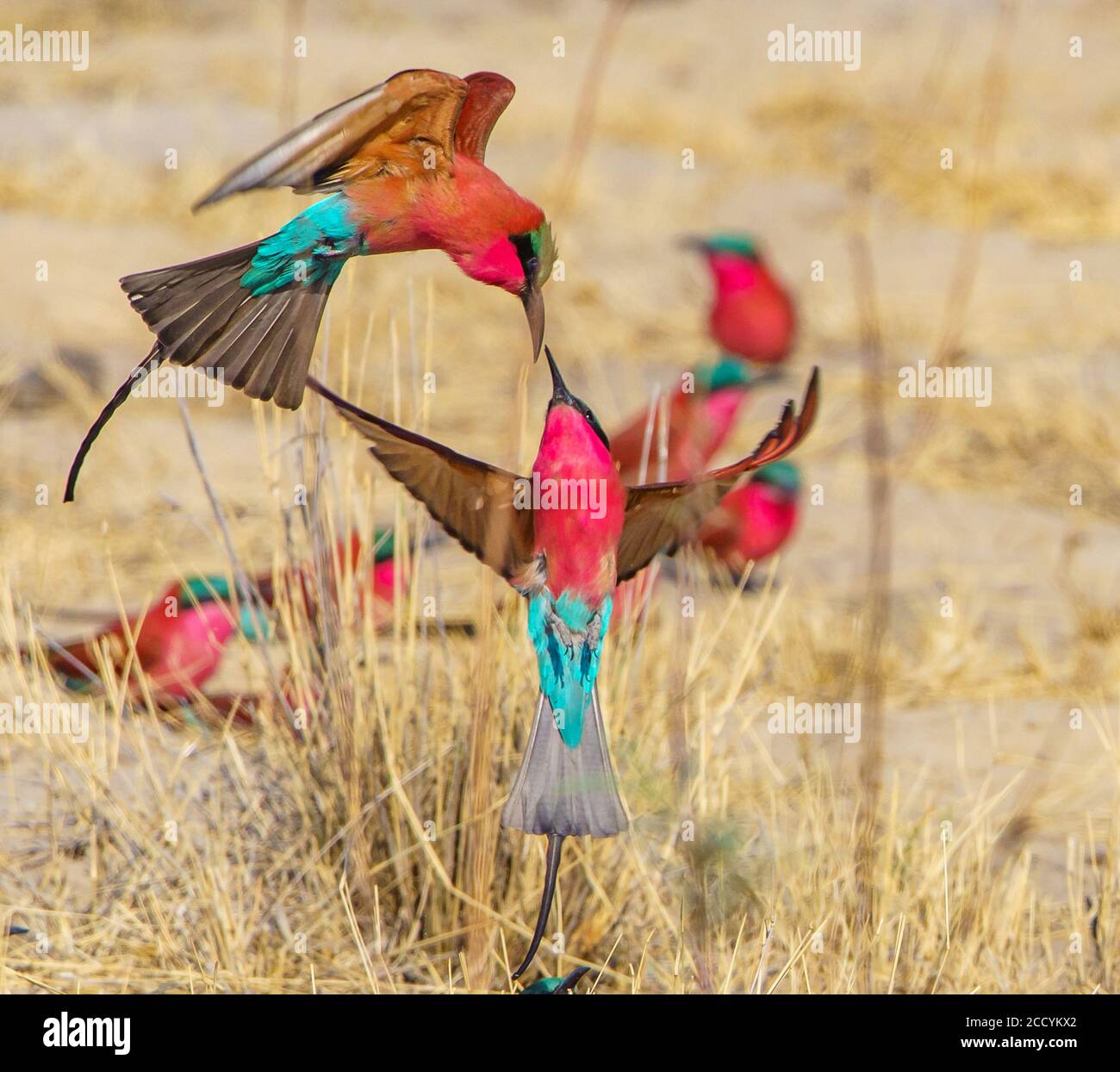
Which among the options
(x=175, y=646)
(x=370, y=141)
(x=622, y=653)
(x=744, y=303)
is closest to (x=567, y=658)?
(x=370, y=141)

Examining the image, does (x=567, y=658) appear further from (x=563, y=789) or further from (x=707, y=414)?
(x=707, y=414)

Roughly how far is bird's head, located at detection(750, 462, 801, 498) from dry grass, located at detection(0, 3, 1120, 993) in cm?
19

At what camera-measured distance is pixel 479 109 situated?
1.33 m

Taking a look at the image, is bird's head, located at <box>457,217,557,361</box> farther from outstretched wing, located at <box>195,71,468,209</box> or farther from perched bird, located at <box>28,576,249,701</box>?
perched bird, located at <box>28,576,249,701</box>

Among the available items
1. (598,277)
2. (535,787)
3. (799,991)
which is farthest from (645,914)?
(598,277)

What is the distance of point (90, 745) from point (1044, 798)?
138 centimetres

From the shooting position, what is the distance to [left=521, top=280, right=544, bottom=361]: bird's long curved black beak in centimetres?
126

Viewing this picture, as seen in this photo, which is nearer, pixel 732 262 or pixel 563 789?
pixel 563 789

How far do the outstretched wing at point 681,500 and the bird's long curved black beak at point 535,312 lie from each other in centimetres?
17

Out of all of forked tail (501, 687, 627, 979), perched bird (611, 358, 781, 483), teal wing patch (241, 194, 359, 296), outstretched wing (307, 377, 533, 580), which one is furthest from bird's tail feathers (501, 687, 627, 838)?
perched bird (611, 358, 781, 483)

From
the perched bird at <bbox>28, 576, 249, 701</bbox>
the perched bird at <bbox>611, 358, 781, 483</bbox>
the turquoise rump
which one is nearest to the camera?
the turquoise rump

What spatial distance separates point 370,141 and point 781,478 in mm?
2206

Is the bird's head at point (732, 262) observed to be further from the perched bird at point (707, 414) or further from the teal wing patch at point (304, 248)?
the teal wing patch at point (304, 248)
